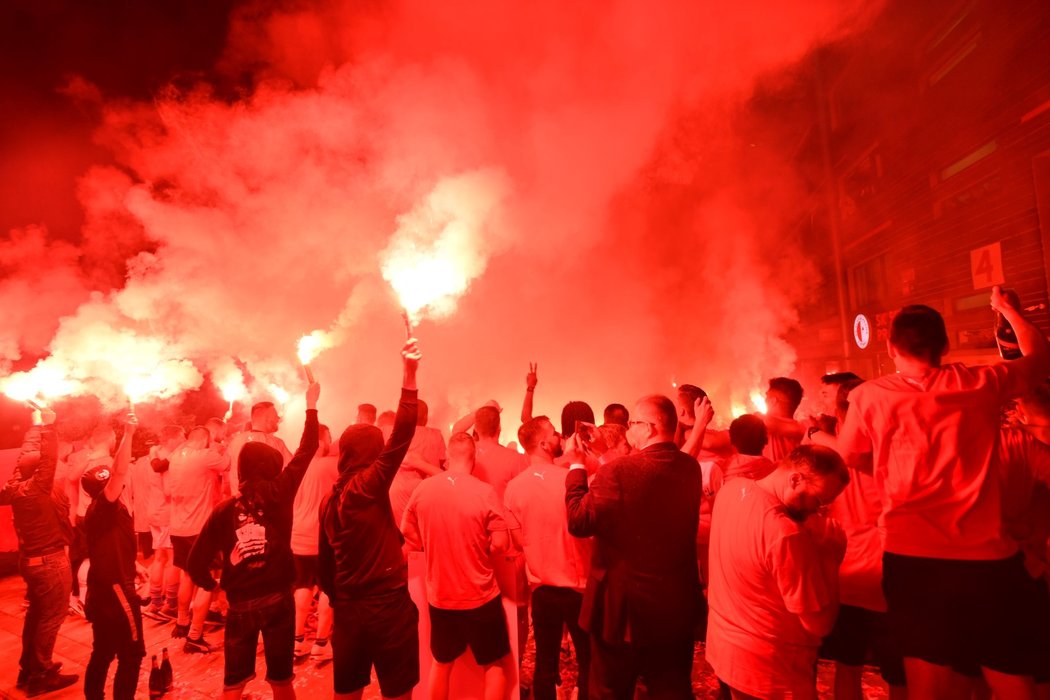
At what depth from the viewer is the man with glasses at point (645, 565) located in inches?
110

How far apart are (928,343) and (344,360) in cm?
1024

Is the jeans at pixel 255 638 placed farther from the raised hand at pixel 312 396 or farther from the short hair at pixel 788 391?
the short hair at pixel 788 391

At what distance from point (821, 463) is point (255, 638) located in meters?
3.61

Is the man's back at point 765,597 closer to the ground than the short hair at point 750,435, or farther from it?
closer to the ground

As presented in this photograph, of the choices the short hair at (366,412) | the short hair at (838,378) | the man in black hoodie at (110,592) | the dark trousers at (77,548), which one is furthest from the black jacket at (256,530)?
the short hair at (838,378)

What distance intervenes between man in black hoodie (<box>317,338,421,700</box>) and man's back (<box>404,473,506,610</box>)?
0.26 meters

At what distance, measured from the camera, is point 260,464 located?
3.46 metres

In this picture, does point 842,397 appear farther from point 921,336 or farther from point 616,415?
point 616,415

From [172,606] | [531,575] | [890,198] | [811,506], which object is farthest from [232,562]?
[890,198]

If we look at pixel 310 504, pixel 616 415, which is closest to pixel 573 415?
pixel 616 415

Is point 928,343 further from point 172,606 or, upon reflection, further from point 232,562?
point 172,606

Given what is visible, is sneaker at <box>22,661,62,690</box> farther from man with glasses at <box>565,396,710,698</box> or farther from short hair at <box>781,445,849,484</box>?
short hair at <box>781,445,849,484</box>

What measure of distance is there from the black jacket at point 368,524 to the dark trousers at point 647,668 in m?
1.34

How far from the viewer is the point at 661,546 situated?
2814 mm
